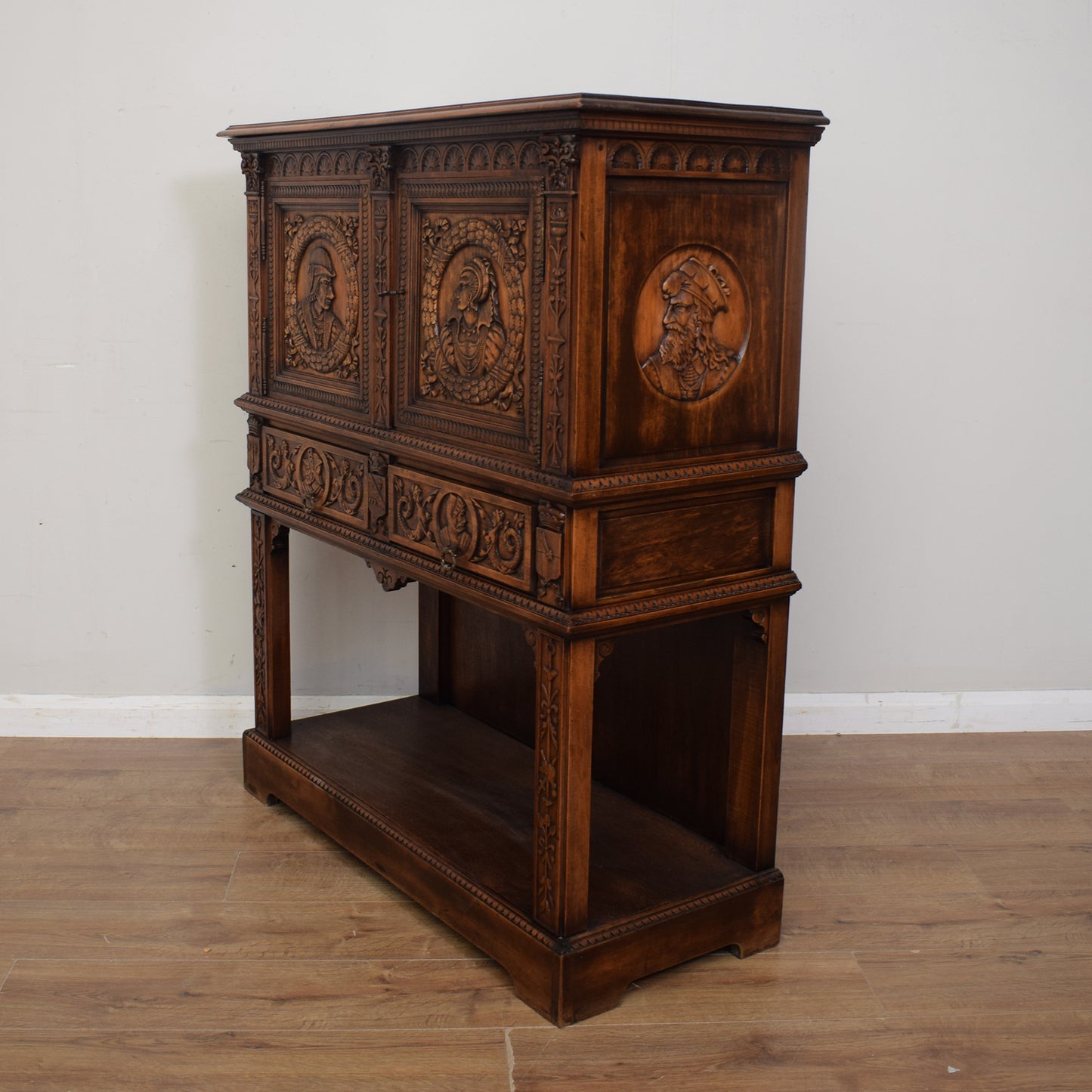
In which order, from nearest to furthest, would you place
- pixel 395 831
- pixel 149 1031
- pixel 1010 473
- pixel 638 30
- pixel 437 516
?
pixel 149 1031 → pixel 437 516 → pixel 395 831 → pixel 638 30 → pixel 1010 473

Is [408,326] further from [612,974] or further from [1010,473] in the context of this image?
[1010,473]

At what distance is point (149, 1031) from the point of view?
9.38 ft

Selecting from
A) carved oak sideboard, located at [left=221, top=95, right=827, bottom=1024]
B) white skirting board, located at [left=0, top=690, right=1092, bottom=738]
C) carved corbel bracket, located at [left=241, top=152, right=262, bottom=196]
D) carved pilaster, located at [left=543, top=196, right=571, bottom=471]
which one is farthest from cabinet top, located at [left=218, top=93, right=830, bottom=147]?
white skirting board, located at [left=0, top=690, right=1092, bottom=738]

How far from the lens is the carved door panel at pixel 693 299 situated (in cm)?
263

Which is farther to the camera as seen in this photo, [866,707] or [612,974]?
[866,707]

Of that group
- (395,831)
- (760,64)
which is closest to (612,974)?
(395,831)

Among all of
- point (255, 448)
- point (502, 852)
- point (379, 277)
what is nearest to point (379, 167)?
point (379, 277)

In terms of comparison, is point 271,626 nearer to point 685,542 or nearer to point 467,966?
point 467,966

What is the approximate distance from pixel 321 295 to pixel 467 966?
1.56 metres

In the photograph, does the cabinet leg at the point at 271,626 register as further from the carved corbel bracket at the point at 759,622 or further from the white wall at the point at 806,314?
the carved corbel bracket at the point at 759,622

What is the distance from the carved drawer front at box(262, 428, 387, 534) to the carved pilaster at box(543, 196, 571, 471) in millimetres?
664

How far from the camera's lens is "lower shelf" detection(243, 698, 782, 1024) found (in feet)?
9.72

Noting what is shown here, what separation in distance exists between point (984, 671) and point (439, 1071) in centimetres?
250

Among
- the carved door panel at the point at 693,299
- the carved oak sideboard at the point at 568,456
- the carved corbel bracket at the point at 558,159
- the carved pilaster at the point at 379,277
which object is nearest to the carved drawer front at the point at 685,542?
the carved oak sideboard at the point at 568,456
